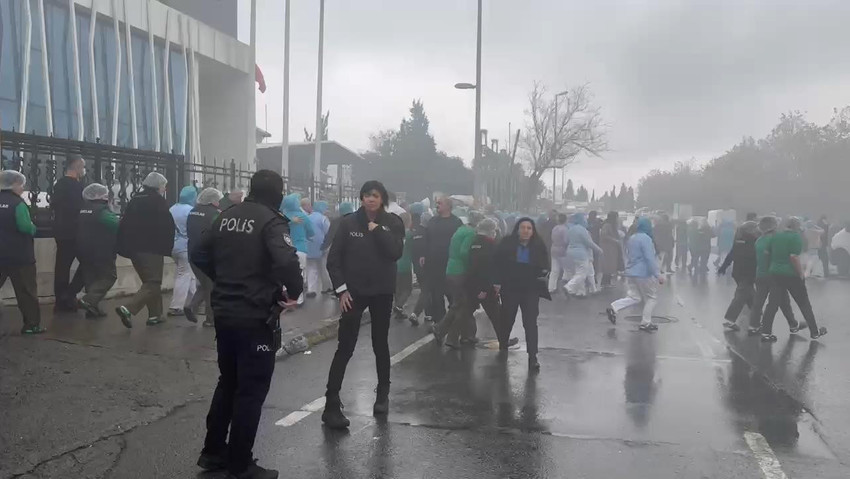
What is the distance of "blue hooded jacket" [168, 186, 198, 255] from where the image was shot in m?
9.65

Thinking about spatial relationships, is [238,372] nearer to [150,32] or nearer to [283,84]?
[283,84]

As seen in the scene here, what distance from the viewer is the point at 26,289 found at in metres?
7.59

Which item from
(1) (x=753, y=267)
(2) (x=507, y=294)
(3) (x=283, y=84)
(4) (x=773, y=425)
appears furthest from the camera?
(3) (x=283, y=84)

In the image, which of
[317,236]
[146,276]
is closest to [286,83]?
[317,236]

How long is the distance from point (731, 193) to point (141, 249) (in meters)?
53.5

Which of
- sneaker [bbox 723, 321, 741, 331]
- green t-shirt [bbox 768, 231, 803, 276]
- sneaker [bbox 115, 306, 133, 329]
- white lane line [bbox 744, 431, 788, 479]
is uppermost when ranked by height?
green t-shirt [bbox 768, 231, 803, 276]

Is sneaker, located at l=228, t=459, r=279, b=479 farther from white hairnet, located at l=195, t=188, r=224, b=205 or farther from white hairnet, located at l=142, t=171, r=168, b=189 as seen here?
white hairnet, located at l=195, t=188, r=224, b=205

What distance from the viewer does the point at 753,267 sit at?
11.1m

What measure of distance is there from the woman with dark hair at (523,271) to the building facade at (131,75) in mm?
13534

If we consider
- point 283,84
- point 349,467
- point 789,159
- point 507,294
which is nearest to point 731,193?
point 789,159

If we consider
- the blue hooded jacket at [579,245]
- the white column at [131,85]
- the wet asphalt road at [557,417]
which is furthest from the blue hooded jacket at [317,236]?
the white column at [131,85]

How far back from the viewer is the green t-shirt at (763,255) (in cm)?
1043

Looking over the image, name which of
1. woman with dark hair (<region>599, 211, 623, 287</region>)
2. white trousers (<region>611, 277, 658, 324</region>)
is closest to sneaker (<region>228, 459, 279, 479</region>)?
white trousers (<region>611, 277, 658, 324</region>)

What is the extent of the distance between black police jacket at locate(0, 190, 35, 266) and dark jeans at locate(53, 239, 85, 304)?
1.53 meters
